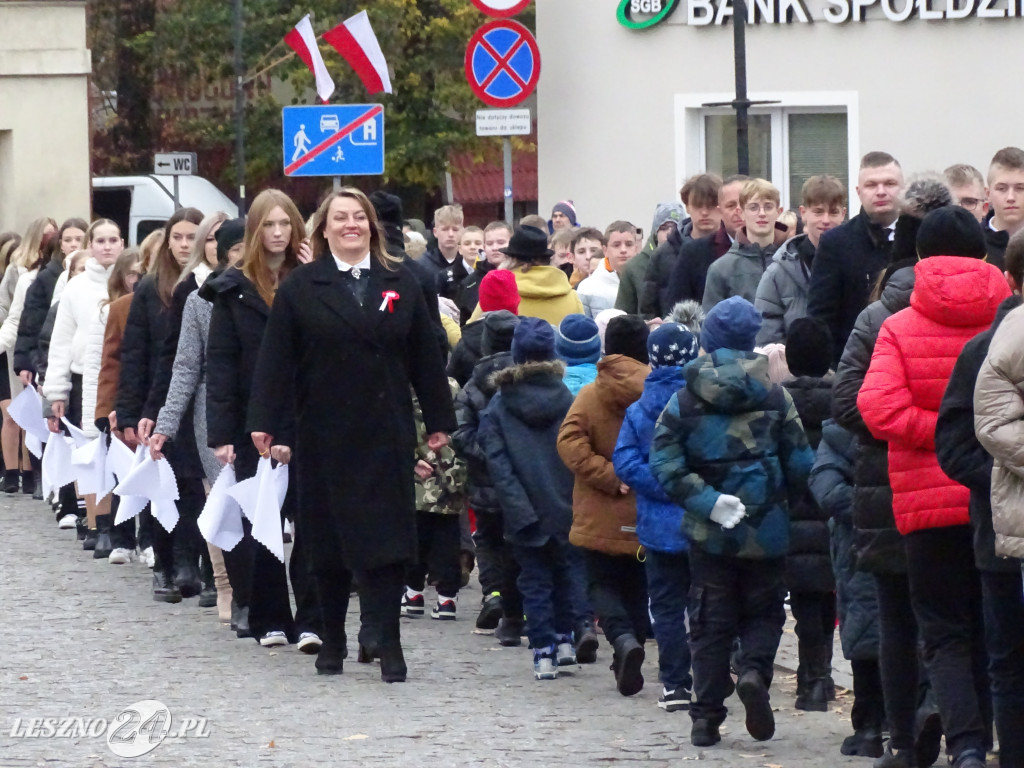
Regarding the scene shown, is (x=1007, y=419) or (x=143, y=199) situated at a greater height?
(x=143, y=199)

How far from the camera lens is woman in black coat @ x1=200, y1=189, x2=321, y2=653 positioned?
10.3 metres

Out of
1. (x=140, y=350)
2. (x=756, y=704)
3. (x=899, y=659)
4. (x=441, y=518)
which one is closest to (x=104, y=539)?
(x=140, y=350)

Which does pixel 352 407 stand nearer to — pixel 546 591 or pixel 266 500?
pixel 266 500

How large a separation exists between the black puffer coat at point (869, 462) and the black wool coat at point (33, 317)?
9.81 meters

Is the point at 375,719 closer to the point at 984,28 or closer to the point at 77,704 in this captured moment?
the point at 77,704

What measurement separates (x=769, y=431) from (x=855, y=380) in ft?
1.99

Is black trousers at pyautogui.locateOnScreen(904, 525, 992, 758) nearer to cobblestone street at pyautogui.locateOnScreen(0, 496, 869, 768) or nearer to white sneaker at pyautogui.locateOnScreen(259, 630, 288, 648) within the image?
cobblestone street at pyautogui.locateOnScreen(0, 496, 869, 768)

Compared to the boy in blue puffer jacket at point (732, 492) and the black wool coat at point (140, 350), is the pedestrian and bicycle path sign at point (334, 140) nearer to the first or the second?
the black wool coat at point (140, 350)

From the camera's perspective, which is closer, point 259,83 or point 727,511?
point 727,511

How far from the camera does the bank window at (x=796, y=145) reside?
794 inches

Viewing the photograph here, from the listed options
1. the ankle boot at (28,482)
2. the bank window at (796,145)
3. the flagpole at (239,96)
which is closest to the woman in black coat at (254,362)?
the ankle boot at (28,482)

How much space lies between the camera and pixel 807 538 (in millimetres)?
8234

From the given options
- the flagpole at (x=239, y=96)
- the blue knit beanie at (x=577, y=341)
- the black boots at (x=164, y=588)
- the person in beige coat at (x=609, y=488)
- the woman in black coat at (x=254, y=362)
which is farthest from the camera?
the flagpole at (x=239, y=96)

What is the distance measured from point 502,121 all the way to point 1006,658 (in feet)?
31.9
